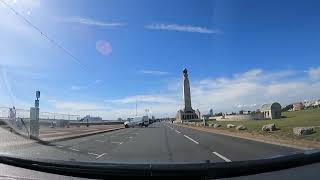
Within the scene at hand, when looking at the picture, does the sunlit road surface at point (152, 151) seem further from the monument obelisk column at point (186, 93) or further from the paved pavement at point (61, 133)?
the monument obelisk column at point (186, 93)

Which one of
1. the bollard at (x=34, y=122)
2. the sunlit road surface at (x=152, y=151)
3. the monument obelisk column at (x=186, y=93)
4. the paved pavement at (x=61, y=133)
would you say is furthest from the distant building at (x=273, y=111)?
the sunlit road surface at (x=152, y=151)

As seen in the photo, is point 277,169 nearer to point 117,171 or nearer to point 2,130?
point 117,171

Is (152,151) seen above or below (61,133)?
below

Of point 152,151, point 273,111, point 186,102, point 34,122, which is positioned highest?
point 186,102

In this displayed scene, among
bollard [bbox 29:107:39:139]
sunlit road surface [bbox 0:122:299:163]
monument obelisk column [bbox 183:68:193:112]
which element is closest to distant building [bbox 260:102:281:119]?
monument obelisk column [bbox 183:68:193:112]

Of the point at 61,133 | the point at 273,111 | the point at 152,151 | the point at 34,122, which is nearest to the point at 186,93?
the point at 273,111

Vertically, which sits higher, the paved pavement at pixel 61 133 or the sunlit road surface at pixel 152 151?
the paved pavement at pixel 61 133

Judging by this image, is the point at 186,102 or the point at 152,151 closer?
the point at 152,151

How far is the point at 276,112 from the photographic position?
10412 centimetres

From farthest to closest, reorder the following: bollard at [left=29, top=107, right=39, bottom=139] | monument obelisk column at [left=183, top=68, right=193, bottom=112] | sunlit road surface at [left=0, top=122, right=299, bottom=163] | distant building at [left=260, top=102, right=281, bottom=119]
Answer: monument obelisk column at [left=183, top=68, right=193, bottom=112] < distant building at [left=260, top=102, right=281, bottom=119] < bollard at [left=29, top=107, right=39, bottom=139] < sunlit road surface at [left=0, top=122, right=299, bottom=163]

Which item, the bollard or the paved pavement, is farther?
the paved pavement

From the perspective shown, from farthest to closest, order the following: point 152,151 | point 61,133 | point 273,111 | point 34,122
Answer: point 273,111 < point 61,133 < point 34,122 < point 152,151

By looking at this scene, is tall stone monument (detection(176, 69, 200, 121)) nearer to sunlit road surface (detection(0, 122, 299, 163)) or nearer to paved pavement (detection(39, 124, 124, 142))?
paved pavement (detection(39, 124, 124, 142))

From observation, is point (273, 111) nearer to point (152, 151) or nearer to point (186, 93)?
point (186, 93)
